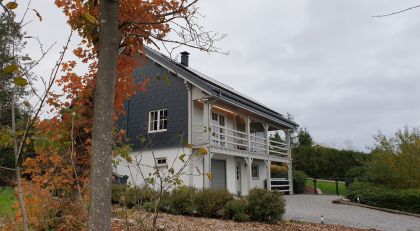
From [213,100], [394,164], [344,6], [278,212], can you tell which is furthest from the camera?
[394,164]

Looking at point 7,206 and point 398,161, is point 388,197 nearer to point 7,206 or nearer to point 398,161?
point 398,161

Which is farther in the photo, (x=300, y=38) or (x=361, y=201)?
(x=361, y=201)

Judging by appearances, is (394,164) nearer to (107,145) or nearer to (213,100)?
(213,100)

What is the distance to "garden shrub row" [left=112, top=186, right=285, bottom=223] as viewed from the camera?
33.6 feet

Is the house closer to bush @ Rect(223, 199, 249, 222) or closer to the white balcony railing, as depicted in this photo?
the white balcony railing

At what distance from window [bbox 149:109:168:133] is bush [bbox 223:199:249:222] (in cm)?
956

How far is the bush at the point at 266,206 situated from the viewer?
10.2m

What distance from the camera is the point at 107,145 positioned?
3031 millimetres

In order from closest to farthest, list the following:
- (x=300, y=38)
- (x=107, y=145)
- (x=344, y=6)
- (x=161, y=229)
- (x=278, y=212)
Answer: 1. (x=107, y=145)
2. (x=344, y=6)
3. (x=161, y=229)
4. (x=278, y=212)
5. (x=300, y=38)

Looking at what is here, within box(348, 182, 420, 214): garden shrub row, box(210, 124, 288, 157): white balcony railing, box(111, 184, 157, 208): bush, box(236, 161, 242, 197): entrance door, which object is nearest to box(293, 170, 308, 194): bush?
box(210, 124, 288, 157): white balcony railing

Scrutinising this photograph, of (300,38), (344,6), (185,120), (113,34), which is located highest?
(300,38)

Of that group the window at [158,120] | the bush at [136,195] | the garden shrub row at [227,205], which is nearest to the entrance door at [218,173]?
the window at [158,120]

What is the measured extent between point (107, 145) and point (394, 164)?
19758 mm

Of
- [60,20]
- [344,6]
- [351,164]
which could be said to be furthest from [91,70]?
[351,164]
